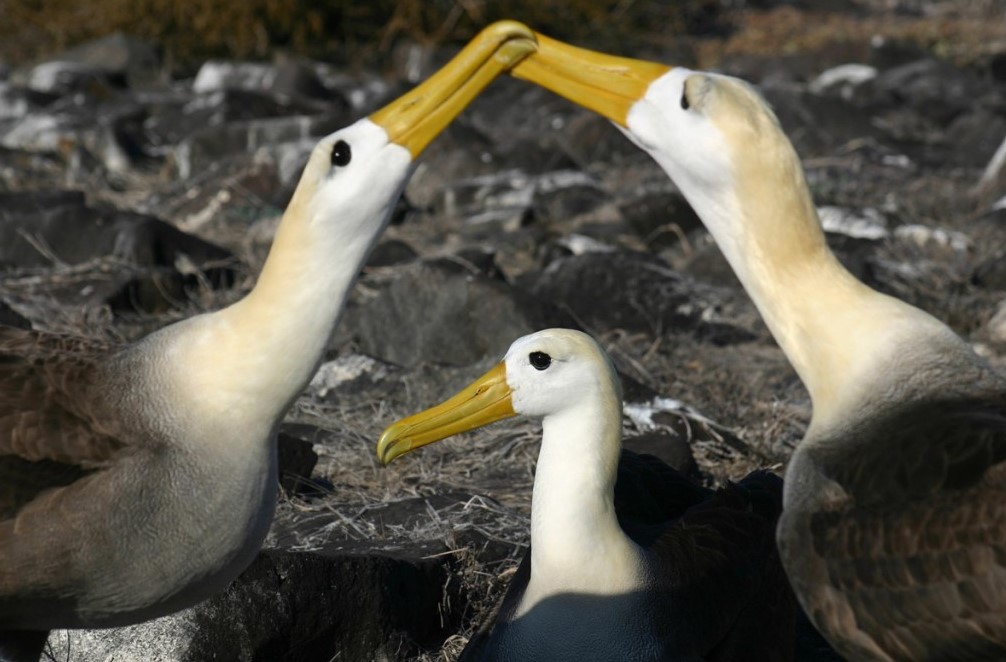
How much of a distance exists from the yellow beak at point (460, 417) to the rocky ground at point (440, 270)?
1.18 ft

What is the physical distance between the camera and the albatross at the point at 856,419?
2.85 meters

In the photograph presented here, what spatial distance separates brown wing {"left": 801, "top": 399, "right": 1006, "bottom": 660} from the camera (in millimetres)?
2809

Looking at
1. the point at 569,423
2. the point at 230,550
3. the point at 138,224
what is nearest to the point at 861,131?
the point at 138,224

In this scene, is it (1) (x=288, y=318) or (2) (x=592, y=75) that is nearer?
(1) (x=288, y=318)

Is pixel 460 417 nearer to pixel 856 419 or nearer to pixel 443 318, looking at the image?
pixel 856 419

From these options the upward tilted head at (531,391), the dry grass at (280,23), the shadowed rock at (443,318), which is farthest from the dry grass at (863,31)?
the upward tilted head at (531,391)

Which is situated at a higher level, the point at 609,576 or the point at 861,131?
the point at 609,576

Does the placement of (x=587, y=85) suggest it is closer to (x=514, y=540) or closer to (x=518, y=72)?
(x=518, y=72)

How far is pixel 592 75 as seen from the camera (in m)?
3.48

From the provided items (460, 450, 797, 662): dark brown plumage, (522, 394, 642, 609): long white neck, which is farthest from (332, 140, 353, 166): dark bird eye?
(460, 450, 797, 662): dark brown plumage

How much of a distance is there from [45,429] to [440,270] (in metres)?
3.81

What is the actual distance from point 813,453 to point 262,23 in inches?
631

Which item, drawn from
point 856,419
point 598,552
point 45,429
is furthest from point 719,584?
point 45,429

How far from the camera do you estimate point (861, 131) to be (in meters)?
13.0
